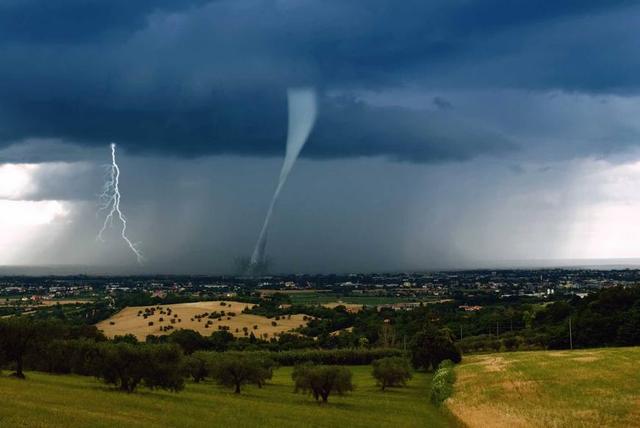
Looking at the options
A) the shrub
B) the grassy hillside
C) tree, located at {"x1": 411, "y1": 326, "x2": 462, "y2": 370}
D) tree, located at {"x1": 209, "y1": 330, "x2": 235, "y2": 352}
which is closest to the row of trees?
the shrub

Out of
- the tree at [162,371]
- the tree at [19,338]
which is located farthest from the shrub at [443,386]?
the tree at [19,338]

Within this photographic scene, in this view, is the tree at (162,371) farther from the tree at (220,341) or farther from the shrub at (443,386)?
the tree at (220,341)

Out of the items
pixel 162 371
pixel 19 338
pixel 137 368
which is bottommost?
pixel 162 371

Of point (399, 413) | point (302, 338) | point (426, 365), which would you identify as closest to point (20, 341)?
point (399, 413)

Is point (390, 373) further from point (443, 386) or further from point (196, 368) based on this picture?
point (196, 368)

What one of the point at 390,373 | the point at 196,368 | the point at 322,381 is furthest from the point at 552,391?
the point at 196,368

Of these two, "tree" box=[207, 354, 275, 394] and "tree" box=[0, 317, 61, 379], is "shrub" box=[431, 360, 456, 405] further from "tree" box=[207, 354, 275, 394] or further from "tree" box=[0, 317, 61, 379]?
"tree" box=[0, 317, 61, 379]
